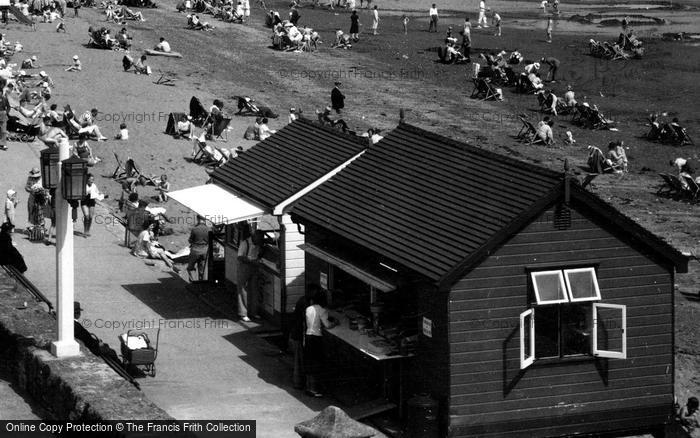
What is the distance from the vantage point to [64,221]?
54.6 feet

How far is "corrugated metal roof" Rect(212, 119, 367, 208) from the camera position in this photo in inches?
848

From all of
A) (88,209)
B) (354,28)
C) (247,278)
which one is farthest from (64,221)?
(354,28)

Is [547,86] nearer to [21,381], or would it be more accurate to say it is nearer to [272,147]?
[272,147]

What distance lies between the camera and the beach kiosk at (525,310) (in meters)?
16.9

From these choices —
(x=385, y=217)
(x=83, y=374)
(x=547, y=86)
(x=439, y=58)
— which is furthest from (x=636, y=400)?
(x=439, y=58)

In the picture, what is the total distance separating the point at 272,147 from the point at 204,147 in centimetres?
1119

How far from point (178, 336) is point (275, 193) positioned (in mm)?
2668

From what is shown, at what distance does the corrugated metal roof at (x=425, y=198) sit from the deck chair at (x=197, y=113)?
60.1ft

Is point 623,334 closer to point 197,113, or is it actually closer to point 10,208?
point 10,208

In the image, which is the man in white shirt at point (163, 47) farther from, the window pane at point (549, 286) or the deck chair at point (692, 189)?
the window pane at point (549, 286)

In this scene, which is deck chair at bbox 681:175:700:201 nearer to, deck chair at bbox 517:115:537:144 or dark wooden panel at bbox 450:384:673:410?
deck chair at bbox 517:115:537:144

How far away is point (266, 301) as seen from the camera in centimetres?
2241

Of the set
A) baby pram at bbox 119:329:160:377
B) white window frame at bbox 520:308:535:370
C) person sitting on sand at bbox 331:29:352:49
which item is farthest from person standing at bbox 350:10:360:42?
white window frame at bbox 520:308:535:370

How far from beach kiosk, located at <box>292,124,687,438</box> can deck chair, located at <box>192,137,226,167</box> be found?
16.5 meters
